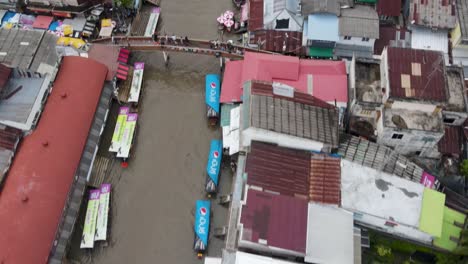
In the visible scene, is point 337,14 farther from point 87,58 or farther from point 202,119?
point 87,58

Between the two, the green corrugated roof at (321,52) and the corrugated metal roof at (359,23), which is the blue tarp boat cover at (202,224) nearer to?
the green corrugated roof at (321,52)

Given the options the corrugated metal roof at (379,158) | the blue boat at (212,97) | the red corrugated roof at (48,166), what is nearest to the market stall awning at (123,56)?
the red corrugated roof at (48,166)

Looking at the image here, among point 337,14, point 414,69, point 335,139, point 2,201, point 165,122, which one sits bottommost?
point 2,201

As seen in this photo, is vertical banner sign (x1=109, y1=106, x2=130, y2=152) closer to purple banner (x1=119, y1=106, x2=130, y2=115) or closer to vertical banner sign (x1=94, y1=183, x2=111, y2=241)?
purple banner (x1=119, y1=106, x2=130, y2=115)

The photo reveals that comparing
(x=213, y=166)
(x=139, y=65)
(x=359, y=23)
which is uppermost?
(x=359, y=23)

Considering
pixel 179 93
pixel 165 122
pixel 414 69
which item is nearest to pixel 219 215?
pixel 165 122

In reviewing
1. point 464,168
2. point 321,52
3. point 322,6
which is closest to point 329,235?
point 464,168

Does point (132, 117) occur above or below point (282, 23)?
below

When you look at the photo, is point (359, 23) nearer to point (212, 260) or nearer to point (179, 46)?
point (179, 46)
